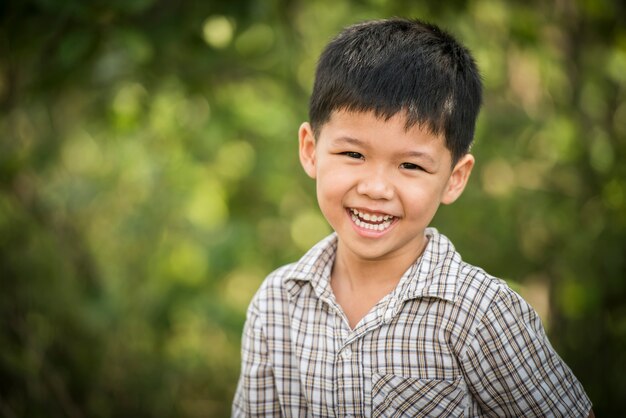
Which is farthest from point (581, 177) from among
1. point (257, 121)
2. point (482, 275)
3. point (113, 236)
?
point (113, 236)

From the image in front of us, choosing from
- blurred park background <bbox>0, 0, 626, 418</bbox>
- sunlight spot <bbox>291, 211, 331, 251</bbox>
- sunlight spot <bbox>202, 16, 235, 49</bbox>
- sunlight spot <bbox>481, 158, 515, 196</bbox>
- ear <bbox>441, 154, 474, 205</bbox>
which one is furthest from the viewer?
sunlight spot <bbox>291, 211, 331, 251</bbox>

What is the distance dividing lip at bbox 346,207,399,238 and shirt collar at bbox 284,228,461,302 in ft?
0.44

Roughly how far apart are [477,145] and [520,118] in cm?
28

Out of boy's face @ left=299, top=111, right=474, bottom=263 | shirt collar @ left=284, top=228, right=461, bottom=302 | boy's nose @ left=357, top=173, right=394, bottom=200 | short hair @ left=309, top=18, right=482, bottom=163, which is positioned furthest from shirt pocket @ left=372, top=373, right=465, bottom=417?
short hair @ left=309, top=18, right=482, bottom=163

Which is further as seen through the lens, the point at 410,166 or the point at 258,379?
the point at 258,379

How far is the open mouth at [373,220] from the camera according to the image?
1.46 m

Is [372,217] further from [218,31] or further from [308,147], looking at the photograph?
[218,31]

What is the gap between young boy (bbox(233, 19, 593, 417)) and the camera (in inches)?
54.8

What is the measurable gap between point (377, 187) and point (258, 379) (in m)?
0.60

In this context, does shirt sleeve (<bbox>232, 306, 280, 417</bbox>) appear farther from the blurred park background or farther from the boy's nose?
the blurred park background

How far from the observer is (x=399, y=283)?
1518 mm

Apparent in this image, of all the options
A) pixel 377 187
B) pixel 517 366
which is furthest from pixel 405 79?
pixel 517 366

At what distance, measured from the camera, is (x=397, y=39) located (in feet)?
5.04

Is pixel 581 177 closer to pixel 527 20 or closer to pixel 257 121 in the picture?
pixel 527 20
